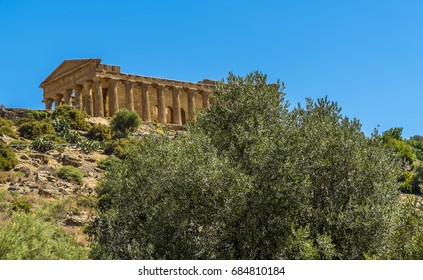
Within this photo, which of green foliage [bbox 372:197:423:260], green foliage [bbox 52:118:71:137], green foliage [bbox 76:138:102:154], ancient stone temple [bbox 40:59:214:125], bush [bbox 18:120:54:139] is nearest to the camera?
green foliage [bbox 372:197:423:260]

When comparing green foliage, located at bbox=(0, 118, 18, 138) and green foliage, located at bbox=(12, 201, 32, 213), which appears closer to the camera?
green foliage, located at bbox=(12, 201, 32, 213)

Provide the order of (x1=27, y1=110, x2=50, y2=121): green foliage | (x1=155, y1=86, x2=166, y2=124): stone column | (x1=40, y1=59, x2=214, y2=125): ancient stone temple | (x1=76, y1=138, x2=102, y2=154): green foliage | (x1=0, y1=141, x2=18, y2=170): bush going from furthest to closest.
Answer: (x1=155, y1=86, x2=166, y2=124): stone column → (x1=40, y1=59, x2=214, y2=125): ancient stone temple → (x1=27, y1=110, x2=50, y2=121): green foliage → (x1=76, y1=138, x2=102, y2=154): green foliage → (x1=0, y1=141, x2=18, y2=170): bush

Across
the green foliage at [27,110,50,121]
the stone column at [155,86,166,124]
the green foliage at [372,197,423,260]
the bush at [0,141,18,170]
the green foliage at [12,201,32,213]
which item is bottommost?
the green foliage at [372,197,423,260]

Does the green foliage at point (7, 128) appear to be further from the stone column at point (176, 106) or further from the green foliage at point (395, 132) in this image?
the green foliage at point (395, 132)

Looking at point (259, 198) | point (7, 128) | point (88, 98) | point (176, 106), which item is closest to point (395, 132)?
point (176, 106)

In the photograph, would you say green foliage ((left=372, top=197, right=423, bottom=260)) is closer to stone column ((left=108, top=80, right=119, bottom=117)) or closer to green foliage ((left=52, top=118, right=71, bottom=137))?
green foliage ((left=52, top=118, right=71, bottom=137))

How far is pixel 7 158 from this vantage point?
35.2m

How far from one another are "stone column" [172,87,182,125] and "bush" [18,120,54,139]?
1681 centimetres

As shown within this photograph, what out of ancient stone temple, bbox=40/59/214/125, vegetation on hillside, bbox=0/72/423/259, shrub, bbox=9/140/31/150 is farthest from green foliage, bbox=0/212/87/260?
ancient stone temple, bbox=40/59/214/125

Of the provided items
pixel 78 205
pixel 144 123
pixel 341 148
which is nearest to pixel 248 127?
pixel 341 148

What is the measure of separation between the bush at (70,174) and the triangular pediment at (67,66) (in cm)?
2356

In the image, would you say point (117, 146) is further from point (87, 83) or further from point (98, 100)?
point (87, 83)

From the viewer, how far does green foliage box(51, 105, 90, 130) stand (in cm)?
4947
